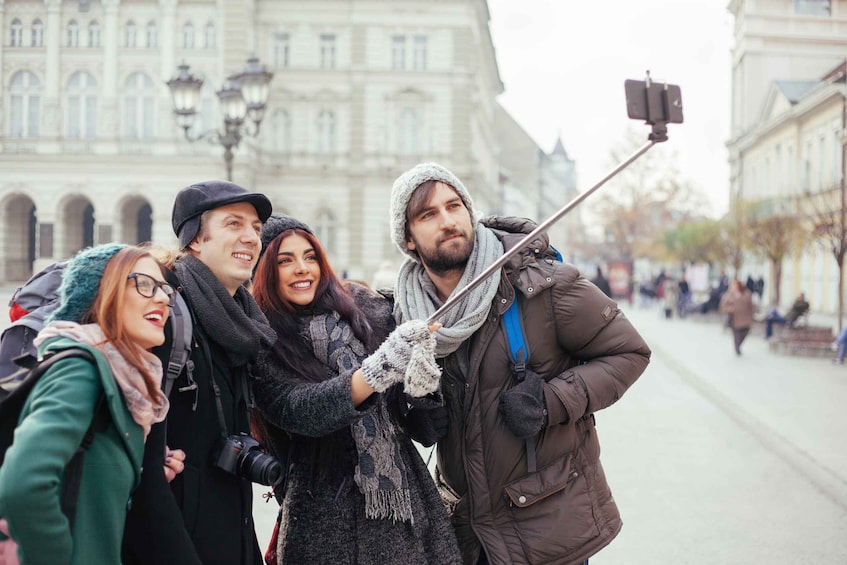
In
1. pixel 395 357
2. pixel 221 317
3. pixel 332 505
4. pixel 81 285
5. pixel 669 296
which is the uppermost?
pixel 81 285

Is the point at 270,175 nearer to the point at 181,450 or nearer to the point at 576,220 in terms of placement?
the point at 181,450

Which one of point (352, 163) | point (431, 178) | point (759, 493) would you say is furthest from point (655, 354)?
point (352, 163)

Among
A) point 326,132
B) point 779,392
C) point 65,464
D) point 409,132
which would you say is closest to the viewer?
point 65,464

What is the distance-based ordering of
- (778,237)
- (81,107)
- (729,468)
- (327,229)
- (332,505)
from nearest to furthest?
1. (332,505)
2. (729,468)
3. (778,237)
4. (81,107)
5. (327,229)

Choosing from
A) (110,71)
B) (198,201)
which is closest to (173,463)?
(198,201)

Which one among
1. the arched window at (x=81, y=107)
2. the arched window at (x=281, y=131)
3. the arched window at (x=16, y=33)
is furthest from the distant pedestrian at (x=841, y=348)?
the arched window at (x=16, y=33)

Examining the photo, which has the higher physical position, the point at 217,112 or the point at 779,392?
the point at 217,112

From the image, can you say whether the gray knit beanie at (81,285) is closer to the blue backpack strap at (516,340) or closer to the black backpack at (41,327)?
the black backpack at (41,327)

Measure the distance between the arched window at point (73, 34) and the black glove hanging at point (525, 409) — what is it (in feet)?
143

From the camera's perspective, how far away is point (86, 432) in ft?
7.26

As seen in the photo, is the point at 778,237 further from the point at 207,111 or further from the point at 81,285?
the point at 81,285

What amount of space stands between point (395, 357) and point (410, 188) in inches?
30.4

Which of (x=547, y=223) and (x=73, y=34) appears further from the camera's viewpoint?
(x=73, y=34)

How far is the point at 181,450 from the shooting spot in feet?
8.71
